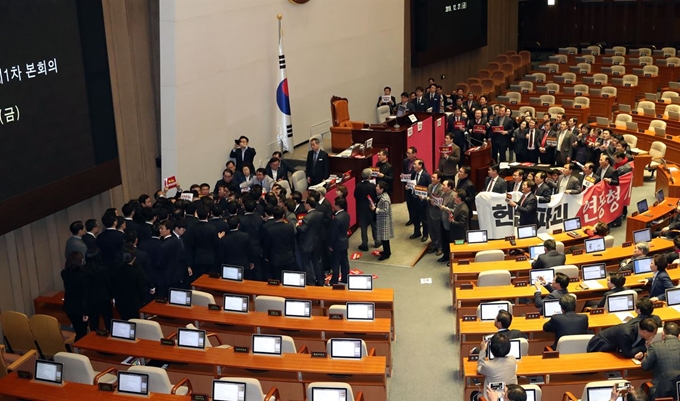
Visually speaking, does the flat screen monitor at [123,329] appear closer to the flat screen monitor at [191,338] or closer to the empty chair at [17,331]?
the flat screen monitor at [191,338]

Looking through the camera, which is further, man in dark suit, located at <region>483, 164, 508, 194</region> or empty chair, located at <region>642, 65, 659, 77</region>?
empty chair, located at <region>642, 65, 659, 77</region>

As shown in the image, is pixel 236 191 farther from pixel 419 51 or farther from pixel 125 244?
pixel 419 51

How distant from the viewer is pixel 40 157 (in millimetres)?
10352

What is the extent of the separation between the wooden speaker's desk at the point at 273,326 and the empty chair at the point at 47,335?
990mm

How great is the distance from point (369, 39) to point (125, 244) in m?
11.3

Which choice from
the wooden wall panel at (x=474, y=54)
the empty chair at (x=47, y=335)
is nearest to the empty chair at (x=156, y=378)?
the empty chair at (x=47, y=335)

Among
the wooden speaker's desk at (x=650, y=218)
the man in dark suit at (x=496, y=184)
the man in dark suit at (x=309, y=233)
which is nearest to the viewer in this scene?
the man in dark suit at (x=309, y=233)

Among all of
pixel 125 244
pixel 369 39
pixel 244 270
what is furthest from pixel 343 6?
pixel 125 244

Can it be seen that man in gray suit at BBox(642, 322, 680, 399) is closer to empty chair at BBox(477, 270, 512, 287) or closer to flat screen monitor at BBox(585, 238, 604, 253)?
empty chair at BBox(477, 270, 512, 287)

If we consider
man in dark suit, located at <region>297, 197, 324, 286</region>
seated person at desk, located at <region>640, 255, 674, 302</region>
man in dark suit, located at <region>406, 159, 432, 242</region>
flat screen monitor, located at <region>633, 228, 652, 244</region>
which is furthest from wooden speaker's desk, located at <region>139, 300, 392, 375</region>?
man in dark suit, located at <region>406, 159, 432, 242</region>

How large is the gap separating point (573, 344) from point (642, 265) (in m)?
2.52

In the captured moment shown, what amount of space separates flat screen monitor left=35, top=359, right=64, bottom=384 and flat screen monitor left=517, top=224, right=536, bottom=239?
22.8 feet

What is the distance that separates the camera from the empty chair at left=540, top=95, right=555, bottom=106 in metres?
21.3

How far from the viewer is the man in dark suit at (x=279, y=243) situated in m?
11.3
